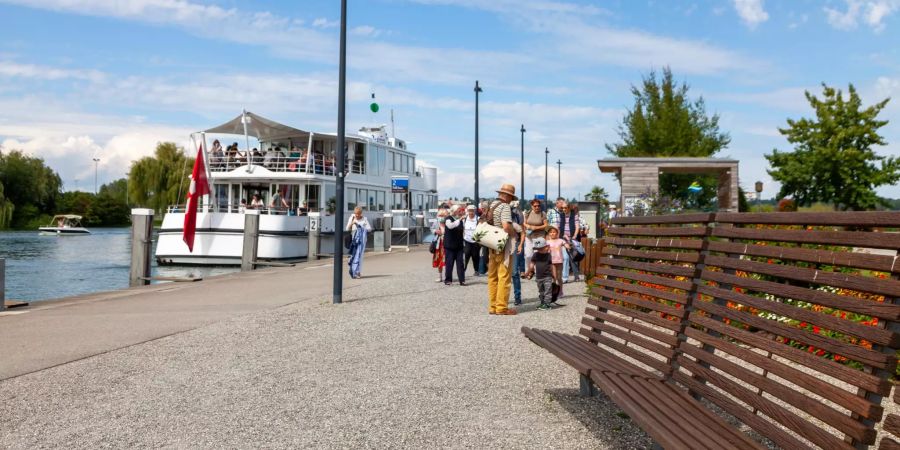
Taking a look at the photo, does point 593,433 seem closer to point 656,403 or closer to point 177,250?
point 656,403

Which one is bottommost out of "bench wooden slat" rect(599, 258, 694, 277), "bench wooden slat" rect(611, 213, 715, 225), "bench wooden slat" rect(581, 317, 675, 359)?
"bench wooden slat" rect(581, 317, 675, 359)

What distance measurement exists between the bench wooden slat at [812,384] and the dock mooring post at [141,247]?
18.7 m

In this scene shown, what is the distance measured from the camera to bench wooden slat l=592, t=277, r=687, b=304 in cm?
492

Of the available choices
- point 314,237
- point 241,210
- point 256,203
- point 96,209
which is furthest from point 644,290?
point 96,209

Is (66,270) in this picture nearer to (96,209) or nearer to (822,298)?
(822,298)

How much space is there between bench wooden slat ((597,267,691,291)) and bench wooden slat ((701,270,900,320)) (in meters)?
0.50

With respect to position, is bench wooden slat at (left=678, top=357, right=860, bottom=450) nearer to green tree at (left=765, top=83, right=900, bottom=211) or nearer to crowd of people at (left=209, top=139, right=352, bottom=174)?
crowd of people at (left=209, top=139, right=352, bottom=174)

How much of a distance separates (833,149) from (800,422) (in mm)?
37352

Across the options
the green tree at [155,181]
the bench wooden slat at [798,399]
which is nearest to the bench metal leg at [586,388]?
the bench wooden slat at [798,399]

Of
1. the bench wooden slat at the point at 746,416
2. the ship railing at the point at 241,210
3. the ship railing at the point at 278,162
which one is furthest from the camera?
the ship railing at the point at 278,162

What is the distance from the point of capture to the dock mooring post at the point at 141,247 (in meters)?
20.7

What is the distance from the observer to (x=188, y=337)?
9.57 m

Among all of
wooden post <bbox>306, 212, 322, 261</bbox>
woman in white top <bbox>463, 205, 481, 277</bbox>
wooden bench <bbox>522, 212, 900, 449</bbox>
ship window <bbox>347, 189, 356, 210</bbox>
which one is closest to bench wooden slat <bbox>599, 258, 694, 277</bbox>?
wooden bench <bbox>522, 212, 900, 449</bbox>

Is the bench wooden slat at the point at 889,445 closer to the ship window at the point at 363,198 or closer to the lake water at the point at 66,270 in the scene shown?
the lake water at the point at 66,270
